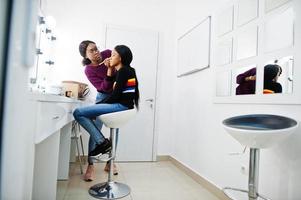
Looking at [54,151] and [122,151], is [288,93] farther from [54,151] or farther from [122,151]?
[122,151]

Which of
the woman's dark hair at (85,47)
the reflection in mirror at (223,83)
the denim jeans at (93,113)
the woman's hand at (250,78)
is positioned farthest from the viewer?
the woman's dark hair at (85,47)

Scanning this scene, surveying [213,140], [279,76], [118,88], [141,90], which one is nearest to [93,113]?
[118,88]

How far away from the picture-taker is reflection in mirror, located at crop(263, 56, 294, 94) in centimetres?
139

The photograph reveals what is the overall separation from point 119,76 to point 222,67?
1051 mm

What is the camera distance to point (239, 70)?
1.89 meters

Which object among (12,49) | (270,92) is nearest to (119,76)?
(270,92)

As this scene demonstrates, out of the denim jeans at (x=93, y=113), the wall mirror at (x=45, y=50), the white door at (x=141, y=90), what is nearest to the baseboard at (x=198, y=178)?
the white door at (x=141, y=90)

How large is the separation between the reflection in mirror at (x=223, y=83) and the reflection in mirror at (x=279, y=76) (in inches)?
17.4

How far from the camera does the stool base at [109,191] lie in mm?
1936

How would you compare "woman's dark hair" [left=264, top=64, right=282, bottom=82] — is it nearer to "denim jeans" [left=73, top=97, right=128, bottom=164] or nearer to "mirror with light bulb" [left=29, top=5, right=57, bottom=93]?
"denim jeans" [left=73, top=97, right=128, bottom=164]

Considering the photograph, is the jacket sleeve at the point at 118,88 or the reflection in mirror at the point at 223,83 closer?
the jacket sleeve at the point at 118,88

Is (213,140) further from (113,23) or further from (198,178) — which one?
(113,23)

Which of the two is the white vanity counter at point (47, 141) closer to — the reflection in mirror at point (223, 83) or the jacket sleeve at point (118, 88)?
the jacket sleeve at point (118, 88)

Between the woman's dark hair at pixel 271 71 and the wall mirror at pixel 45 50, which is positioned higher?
the wall mirror at pixel 45 50
